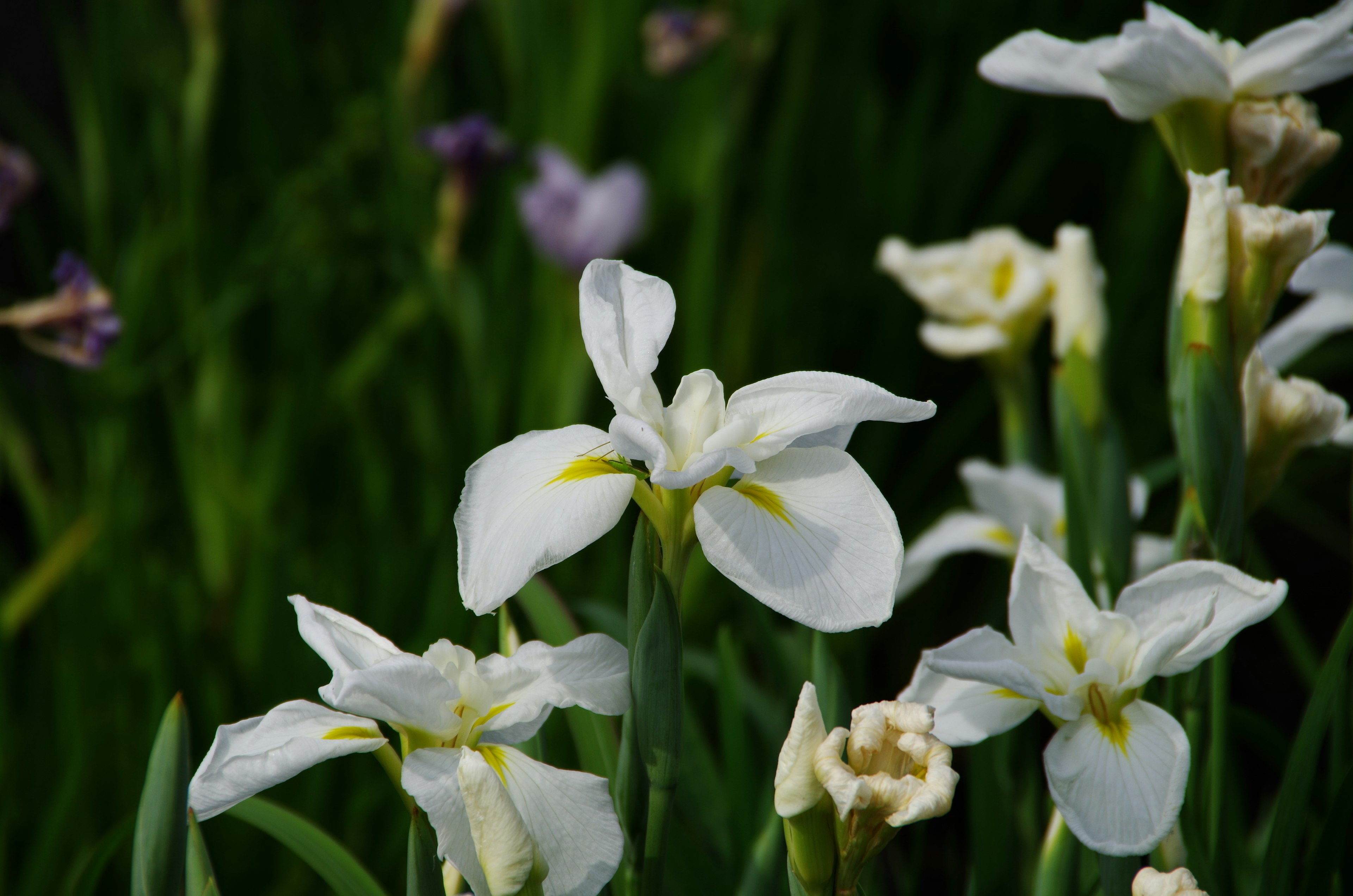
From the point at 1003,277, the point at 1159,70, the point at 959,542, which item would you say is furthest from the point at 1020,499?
the point at 1159,70

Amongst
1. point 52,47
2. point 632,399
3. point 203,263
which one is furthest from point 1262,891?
point 52,47

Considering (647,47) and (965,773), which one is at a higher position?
(647,47)

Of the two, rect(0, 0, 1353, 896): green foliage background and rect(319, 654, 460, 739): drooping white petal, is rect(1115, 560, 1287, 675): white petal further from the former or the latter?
rect(0, 0, 1353, 896): green foliage background

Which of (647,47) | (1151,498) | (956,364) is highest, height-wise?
(647,47)

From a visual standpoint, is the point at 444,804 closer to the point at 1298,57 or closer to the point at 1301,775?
the point at 1301,775

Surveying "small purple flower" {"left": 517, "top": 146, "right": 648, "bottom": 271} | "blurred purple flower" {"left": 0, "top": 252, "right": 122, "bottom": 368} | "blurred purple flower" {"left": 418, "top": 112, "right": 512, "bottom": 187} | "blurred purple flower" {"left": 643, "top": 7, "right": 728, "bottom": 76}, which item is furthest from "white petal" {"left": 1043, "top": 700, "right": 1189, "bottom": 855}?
"blurred purple flower" {"left": 643, "top": 7, "right": 728, "bottom": 76}

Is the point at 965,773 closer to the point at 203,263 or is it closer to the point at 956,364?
the point at 956,364

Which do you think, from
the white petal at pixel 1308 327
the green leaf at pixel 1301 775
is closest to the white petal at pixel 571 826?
the green leaf at pixel 1301 775
